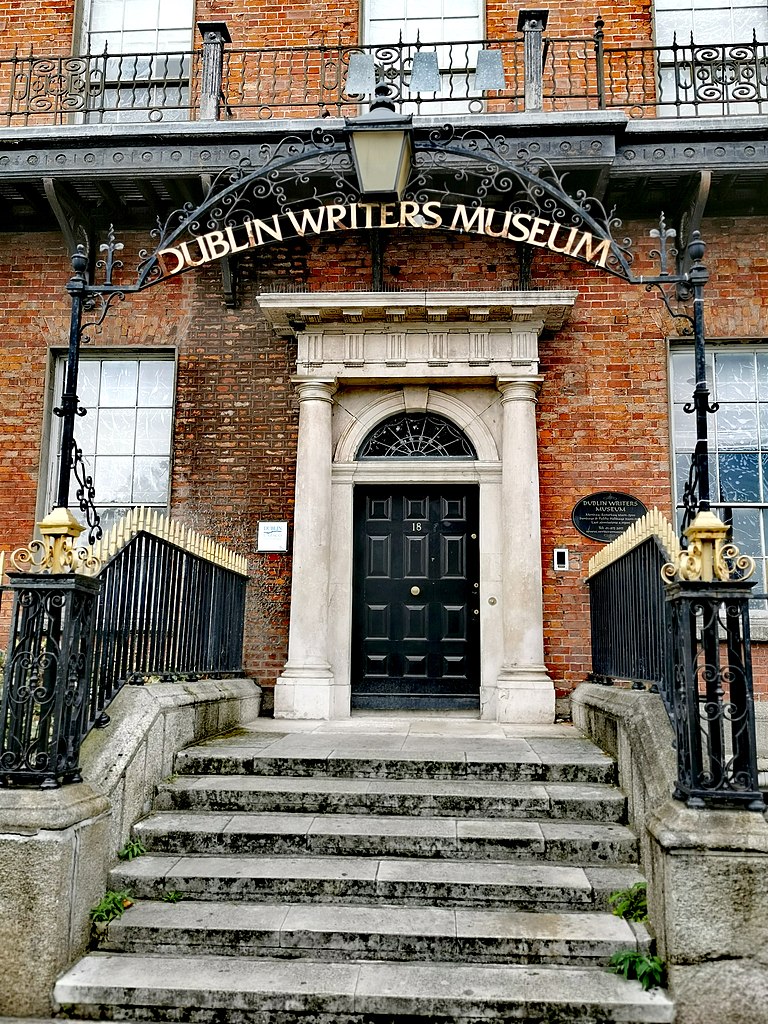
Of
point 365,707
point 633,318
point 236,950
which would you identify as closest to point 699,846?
point 236,950

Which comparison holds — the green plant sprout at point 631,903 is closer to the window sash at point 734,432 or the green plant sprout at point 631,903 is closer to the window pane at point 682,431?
the window sash at point 734,432

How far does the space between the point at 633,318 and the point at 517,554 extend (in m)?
2.81

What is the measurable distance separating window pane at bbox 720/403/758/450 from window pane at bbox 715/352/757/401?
0.12m

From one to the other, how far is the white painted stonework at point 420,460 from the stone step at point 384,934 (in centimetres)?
398

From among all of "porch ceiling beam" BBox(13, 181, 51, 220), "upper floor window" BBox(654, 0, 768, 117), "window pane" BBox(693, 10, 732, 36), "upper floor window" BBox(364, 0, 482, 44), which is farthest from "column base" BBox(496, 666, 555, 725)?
"window pane" BBox(693, 10, 732, 36)

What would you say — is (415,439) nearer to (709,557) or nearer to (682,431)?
(682,431)

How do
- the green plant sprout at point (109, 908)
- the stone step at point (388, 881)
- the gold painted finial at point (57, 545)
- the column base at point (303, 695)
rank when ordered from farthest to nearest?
1. the column base at point (303, 695)
2. the gold painted finial at point (57, 545)
3. the stone step at point (388, 881)
4. the green plant sprout at point (109, 908)

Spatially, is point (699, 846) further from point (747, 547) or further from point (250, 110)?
point (250, 110)

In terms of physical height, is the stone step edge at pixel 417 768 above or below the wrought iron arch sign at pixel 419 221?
below

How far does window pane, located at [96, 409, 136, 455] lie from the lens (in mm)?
9719

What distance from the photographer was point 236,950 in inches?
166

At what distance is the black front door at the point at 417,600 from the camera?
913 centimetres

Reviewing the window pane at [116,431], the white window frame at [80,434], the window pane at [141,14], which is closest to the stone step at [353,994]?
the white window frame at [80,434]

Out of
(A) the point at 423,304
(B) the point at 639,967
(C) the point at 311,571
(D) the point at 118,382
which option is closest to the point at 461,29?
(A) the point at 423,304
